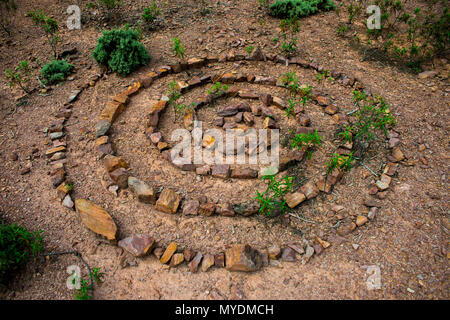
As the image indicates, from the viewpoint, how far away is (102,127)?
494 centimetres

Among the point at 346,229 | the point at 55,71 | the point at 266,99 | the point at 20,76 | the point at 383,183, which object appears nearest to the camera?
the point at 346,229

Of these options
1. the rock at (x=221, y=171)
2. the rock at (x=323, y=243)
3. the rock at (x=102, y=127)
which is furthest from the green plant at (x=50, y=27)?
the rock at (x=323, y=243)

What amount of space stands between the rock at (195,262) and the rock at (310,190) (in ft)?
5.53

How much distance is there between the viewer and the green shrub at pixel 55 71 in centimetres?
593

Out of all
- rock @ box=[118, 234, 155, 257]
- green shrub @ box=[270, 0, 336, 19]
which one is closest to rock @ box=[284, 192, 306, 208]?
rock @ box=[118, 234, 155, 257]

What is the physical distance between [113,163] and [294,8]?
6.14 meters

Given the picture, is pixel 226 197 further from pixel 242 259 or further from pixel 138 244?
pixel 138 244

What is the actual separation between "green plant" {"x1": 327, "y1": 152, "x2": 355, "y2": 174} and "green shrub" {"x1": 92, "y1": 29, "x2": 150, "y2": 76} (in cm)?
450

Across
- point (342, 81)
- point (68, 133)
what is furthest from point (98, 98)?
point (342, 81)

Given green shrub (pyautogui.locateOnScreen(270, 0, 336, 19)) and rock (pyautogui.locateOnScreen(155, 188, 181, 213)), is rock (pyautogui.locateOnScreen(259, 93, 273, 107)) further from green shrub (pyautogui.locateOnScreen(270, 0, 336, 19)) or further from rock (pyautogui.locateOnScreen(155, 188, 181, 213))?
green shrub (pyautogui.locateOnScreen(270, 0, 336, 19))

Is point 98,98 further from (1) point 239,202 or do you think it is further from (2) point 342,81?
(2) point 342,81

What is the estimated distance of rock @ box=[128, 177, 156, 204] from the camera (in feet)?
13.0

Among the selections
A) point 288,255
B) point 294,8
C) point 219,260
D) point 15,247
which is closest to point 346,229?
point 288,255

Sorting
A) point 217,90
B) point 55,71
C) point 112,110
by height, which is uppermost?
point 55,71
